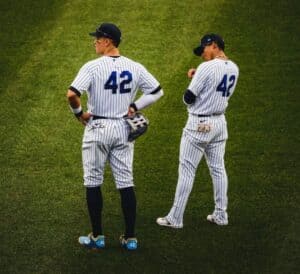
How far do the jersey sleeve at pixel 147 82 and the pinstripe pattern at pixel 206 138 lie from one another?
343 mm

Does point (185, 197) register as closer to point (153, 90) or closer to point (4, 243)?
point (153, 90)

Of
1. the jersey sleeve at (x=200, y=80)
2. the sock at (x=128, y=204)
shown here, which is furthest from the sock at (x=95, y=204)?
the jersey sleeve at (x=200, y=80)

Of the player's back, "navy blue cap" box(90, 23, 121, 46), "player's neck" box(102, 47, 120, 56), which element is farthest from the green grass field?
"navy blue cap" box(90, 23, 121, 46)

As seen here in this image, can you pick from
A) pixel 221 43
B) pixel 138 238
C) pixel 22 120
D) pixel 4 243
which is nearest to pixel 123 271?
pixel 138 238

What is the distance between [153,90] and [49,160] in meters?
2.27

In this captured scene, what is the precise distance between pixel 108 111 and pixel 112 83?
0.84 feet

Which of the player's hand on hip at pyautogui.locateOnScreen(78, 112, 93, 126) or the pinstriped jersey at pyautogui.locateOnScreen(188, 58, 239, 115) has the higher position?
the pinstriped jersey at pyautogui.locateOnScreen(188, 58, 239, 115)

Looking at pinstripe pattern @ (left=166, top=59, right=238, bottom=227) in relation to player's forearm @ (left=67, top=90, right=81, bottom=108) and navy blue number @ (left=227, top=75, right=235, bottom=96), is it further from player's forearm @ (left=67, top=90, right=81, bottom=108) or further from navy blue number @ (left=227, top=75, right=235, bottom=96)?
player's forearm @ (left=67, top=90, right=81, bottom=108)

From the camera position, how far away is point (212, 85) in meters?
7.47

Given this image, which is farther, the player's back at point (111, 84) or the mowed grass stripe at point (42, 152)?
the mowed grass stripe at point (42, 152)

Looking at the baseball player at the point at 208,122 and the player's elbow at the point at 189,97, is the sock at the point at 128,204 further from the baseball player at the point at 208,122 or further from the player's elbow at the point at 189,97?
the player's elbow at the point at 189,97

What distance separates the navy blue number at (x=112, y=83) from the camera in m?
7.09

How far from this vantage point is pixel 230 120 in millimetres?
10156

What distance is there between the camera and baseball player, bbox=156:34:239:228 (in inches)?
294
